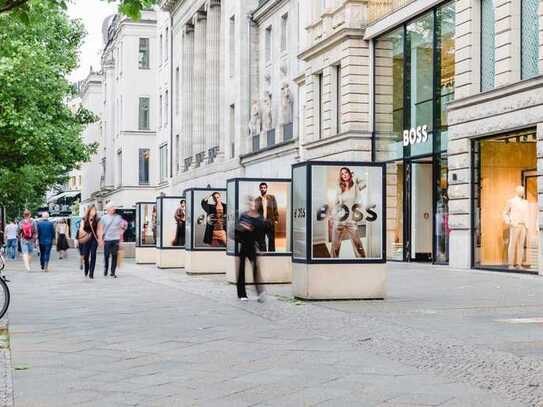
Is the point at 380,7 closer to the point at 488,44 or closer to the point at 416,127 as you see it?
the point at 416,127

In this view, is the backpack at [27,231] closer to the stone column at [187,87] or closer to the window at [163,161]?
the stone column at [187,87]

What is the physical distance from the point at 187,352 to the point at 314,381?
6.44ft

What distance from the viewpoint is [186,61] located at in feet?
195

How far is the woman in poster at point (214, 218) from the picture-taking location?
909 inches

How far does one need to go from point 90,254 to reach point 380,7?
12.3m

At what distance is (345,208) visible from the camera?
14.6 meters

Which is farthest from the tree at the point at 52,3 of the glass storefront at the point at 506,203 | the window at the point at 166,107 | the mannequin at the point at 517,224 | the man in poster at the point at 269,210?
the window at the point at 166,107

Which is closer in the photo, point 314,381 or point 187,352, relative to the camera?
point 314,381

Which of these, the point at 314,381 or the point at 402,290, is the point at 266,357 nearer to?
the point at 314,381

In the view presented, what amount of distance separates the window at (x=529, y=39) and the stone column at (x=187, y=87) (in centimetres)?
3835

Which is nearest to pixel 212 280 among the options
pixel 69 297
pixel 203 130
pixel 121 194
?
pixel 69 297

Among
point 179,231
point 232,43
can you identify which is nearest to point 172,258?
point 179,231

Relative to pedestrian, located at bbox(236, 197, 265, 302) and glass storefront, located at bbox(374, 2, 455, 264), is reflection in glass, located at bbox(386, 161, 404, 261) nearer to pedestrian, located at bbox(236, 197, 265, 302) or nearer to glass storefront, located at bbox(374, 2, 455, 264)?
glass storefront, located at bbox(374, 2, 455, 264)

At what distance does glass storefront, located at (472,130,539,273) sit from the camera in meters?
21.6
